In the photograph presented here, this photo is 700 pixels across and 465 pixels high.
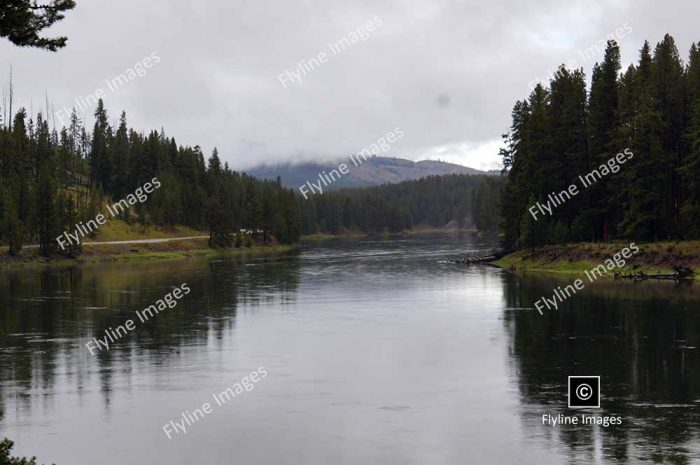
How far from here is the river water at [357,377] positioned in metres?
25.2

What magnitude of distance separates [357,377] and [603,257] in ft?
178

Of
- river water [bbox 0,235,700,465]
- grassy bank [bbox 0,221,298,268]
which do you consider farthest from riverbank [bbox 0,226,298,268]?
river water [bbox 0,235,700,465]

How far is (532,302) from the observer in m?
62.7

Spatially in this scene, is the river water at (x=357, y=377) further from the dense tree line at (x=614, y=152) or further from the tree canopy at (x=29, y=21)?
the dense tree line at (x=614, y=152)

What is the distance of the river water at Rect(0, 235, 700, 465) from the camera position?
25.2m

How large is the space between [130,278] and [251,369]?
63.7 metres

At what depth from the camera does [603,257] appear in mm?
83438

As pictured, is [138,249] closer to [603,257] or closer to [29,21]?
[603,257]

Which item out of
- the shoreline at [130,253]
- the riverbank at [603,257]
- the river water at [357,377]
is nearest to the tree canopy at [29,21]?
the river water at [357,377]

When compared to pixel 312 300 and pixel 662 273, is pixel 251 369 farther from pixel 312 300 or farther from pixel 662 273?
pixel 662 273

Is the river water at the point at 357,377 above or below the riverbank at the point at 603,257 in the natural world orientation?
below

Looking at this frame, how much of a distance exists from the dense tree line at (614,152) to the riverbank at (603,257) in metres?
2.19

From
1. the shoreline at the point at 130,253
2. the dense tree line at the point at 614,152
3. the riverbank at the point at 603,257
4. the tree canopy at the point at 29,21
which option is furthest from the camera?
the shoreline at the point at 130,253

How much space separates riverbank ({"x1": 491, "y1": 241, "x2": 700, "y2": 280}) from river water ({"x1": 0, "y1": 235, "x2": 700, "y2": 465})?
6.71m
